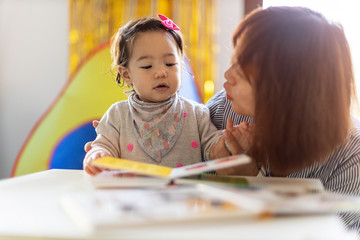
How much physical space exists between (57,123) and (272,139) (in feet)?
4.37

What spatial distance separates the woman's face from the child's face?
263mm

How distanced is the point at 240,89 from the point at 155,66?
34cm

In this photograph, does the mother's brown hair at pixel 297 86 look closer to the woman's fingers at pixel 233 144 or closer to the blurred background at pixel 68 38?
the woman's fingers at pixel 233 144

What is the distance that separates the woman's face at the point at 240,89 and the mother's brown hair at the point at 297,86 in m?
0.04

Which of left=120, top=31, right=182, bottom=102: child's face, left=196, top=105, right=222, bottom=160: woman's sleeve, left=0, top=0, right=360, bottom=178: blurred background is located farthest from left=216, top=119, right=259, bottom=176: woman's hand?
left=0, top=0, right=360, bottom=178: blurred background

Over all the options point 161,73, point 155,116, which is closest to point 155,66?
point 161,73

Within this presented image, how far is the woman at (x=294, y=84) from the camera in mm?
815

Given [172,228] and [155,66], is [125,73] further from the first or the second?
[172,228]

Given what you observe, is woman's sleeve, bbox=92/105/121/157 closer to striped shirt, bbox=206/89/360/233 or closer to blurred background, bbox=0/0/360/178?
striped shirt, bbox=206/89/360/233

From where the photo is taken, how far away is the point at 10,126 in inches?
112

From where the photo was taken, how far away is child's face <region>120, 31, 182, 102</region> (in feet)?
3.93

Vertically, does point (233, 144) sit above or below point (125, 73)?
below

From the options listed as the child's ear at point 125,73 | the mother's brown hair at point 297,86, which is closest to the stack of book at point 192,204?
the mother's brown hair at point 297,86

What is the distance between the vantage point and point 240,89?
0.94 m
